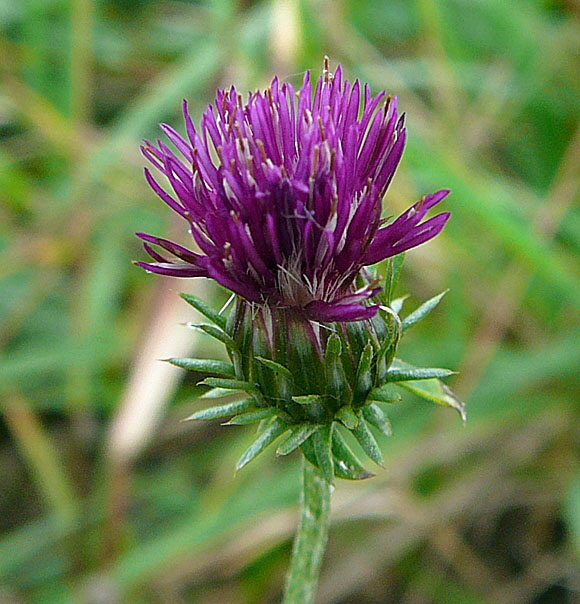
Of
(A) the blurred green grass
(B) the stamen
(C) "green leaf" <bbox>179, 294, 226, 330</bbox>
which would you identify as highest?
(B) the stamen

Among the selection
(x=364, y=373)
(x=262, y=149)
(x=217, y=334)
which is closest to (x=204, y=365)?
(x=217, y=334)

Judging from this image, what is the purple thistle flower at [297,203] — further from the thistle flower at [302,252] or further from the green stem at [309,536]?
the green stem at [309,536]

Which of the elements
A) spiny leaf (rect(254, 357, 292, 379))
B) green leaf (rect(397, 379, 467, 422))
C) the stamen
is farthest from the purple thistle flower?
green leaf (rect(397, 379, 467, 422))

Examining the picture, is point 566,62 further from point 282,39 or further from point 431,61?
point 282,39

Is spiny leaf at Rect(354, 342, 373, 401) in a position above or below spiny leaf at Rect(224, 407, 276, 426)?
below

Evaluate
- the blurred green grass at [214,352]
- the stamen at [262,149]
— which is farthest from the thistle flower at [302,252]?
the blurred green grass at [214,352]

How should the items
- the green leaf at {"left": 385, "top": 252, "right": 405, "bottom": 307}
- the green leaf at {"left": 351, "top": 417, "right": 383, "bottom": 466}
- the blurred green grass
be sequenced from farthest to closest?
the blurred green grass
the green leaf at {"left": 385, "top": 252, "right": 405, "bottom": 307}
the green leaf at {"left": 351, "top": 417, "right": 383, "bottom": 466}

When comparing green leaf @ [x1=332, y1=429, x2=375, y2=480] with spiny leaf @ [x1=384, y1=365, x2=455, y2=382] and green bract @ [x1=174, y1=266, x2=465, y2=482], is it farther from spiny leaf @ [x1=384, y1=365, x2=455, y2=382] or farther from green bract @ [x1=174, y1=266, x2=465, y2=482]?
spiny leaf @ [x1=384, y1=365, x2=455, y2=382]

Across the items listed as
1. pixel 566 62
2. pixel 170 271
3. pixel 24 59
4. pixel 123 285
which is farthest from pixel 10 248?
pixel 566 62
